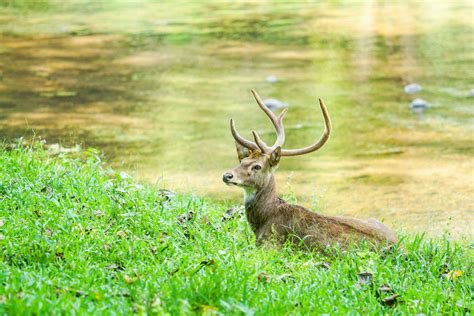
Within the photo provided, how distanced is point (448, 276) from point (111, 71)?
12.2 metres

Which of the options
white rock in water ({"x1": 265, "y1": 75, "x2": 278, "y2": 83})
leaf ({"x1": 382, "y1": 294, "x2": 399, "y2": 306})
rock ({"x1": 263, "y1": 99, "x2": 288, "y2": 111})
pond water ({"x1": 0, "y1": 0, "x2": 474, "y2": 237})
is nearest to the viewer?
leaf ({"x1": 382, "y1": 294, "x2": 399, "y2": 306})

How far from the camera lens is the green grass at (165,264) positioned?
4438mm

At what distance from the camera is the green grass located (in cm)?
444

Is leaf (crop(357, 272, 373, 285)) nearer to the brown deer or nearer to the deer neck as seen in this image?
the brown deer

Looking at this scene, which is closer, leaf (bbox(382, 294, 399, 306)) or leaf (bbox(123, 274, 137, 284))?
leaf (bbox(123, 274, 137, 284))

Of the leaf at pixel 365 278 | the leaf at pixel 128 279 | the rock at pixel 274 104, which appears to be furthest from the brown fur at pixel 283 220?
the rock at pixel 274 104

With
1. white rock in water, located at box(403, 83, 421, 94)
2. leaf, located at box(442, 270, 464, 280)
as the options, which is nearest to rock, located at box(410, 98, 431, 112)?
white rock in water, located at box(403, 83, 421, 94)

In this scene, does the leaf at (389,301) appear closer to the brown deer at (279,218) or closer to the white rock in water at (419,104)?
the brown deer at (279,218)

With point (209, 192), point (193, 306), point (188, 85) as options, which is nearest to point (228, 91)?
point (188, 85)

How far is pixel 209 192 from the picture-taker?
9.99 m

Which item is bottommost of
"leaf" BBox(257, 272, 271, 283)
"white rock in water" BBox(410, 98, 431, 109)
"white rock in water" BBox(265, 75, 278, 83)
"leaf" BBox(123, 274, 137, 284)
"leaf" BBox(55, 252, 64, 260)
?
"white rock in water" BBox(410, 98, 431, 109)

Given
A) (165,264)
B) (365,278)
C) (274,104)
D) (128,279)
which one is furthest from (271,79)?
(128,279)

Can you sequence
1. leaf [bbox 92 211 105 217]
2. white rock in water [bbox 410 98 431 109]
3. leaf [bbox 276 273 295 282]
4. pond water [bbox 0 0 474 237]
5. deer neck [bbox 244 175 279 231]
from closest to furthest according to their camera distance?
1. leaf [bbox 276 273 295 282]
2. leaf [bbox 92 211 105 217]
3. deer neck [bbox 244 175 279 231]
4. pond water [bbox 0 0 474 237]
5. white rock in water [bbox 410 98 431 109]

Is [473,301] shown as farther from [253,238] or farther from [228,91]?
[228,91]
